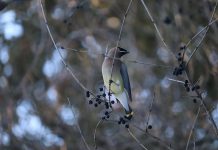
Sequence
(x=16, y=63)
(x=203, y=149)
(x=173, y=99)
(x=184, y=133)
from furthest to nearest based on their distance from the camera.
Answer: (x=16, y=63)
(x=173, y=99)
(x=184, y=133)
(x=203, y=149)

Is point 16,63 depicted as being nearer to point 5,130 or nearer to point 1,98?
point 1,98

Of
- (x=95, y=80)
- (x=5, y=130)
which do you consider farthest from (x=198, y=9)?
(x=5, y=130)

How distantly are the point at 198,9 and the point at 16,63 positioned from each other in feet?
11.0

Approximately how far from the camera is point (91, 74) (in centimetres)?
948

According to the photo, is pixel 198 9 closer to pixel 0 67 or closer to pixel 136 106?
pixel 136 106

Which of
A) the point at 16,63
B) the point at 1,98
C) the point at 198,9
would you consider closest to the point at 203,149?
the point at 198,9

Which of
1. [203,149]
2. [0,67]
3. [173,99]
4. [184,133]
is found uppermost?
[0,67]

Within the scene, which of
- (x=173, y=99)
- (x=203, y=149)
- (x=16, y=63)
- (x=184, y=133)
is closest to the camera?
(x=203, y=149)

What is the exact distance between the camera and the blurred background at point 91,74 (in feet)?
27.1

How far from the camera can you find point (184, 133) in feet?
27.1

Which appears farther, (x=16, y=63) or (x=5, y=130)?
(x=16, y=63)

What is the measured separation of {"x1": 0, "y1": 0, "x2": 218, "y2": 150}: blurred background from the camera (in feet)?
27.1

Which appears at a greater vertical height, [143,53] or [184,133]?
[143,53]

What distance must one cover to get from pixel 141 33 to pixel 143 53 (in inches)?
13.4
